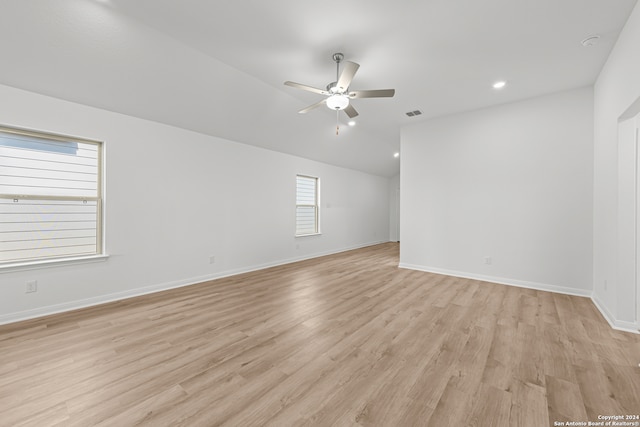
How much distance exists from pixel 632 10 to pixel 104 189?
607 centimetres

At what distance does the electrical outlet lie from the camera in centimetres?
295

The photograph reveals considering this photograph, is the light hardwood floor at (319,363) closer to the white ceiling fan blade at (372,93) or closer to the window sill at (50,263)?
the window sill at (50,263)

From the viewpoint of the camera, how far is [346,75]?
2.69 meters

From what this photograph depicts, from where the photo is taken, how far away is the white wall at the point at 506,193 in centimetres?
397

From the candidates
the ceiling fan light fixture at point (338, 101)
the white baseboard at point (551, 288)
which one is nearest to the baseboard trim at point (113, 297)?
the white baseboard at point (551, 288)

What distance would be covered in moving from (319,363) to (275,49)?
3324 millimetres

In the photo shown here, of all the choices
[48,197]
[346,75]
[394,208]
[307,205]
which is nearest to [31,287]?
[48,197]

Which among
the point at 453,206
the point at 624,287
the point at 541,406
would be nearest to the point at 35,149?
the point at 541,406

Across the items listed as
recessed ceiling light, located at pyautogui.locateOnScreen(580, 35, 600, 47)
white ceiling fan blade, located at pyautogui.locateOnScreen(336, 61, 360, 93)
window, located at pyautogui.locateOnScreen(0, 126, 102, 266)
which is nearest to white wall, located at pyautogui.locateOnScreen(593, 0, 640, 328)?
recessed ceiling light, located at pyautogui.locateOnScreen(580, 35, 600, 47)

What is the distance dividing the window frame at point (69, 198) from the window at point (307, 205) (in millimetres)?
3870

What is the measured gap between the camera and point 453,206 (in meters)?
5.06

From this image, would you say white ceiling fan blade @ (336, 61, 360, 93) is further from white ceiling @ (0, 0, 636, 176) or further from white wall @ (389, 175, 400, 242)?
white wall @ (389, 175, 400, 242)

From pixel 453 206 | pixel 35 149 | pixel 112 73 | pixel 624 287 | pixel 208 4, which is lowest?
pixel 624 287

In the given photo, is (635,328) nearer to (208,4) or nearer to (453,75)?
(453,75)
